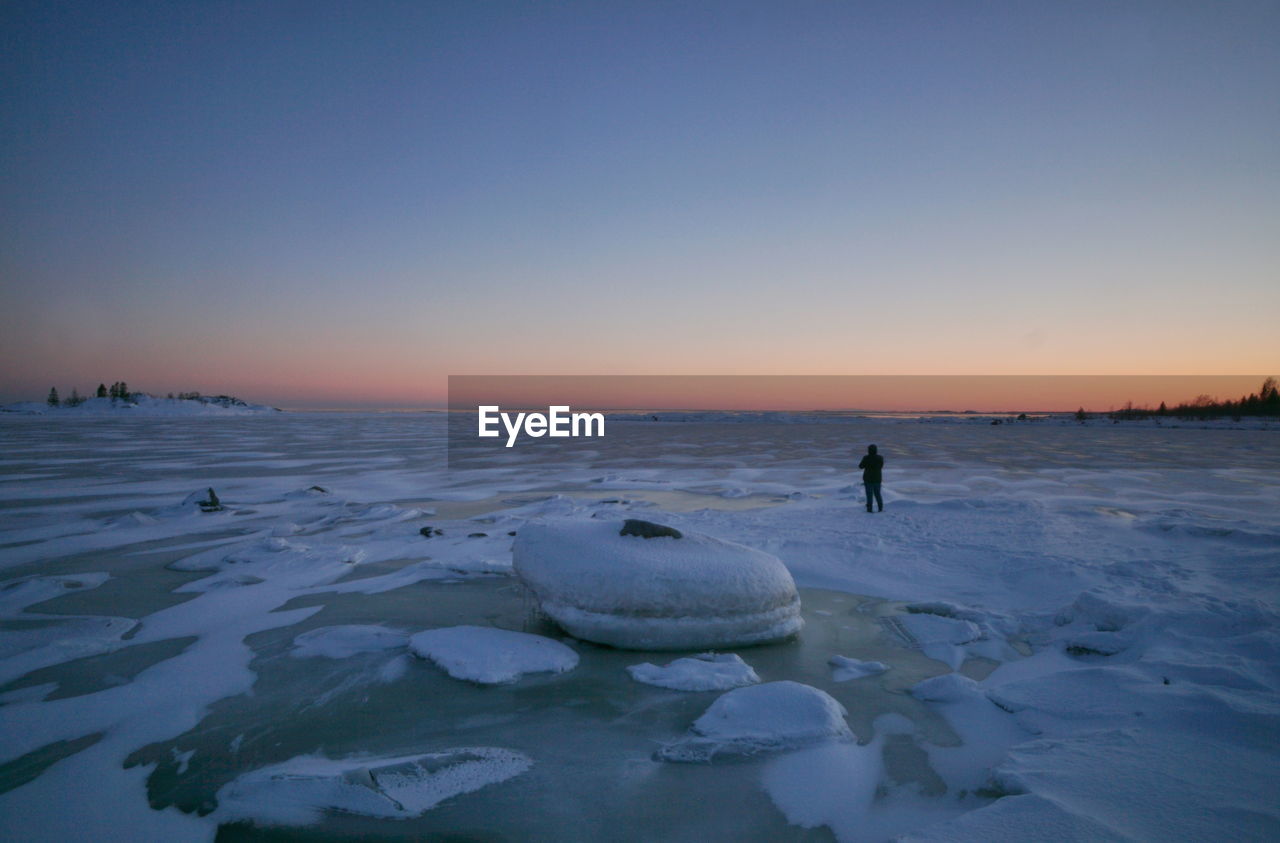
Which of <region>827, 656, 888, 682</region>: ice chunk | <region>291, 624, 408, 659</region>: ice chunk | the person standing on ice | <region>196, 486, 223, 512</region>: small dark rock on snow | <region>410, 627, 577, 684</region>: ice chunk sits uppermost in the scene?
the person standing on ice

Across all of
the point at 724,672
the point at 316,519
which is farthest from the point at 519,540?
the point at 316,519

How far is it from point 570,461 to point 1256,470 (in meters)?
22.7

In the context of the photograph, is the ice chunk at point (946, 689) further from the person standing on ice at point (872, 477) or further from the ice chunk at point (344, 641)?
the person standing on ice at point (872, 477)

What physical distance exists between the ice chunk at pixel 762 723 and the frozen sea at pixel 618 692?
32 mm

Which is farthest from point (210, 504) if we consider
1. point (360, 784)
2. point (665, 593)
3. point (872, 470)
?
point (872, 470)

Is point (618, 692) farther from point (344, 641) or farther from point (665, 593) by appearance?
point (344, 641)

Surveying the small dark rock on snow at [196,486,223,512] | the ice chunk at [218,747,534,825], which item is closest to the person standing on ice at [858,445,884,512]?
the ice chunk at [218,747,534,825]

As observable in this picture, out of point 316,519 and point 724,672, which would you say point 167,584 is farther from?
point 724,672

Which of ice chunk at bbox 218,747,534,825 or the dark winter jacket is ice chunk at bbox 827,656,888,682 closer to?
ice chunk at bbox 218,747,534,825

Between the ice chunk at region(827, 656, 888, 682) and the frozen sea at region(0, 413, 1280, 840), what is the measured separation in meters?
0.03

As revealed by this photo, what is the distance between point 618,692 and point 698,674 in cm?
65

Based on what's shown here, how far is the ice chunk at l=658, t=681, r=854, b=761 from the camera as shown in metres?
3.84

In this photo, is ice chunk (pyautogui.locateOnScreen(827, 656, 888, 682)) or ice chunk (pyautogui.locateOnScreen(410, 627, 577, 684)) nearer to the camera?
ice chunk (pyautogui.locateOnScreen(410, 627, 577, 684))

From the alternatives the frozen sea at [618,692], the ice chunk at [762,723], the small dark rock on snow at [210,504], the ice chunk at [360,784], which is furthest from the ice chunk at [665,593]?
the small dark rock on snow at [210,504]
